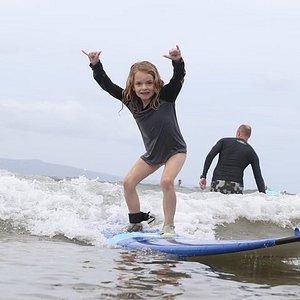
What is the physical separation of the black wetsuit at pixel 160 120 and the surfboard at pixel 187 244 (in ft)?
2.62

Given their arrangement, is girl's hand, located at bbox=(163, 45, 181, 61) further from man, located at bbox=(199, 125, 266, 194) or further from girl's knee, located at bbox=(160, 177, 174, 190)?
man, located at bbox=(199, 125, 266, 194)

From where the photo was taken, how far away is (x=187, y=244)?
4.75 metres

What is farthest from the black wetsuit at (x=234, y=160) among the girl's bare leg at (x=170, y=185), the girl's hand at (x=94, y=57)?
the girl's hand at (x=94, y=57)

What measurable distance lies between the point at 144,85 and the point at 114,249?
1554 mm

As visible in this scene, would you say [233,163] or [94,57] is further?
[233,163]

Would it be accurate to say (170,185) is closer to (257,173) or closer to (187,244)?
(187,244)

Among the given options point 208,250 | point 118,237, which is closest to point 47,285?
point 208,250

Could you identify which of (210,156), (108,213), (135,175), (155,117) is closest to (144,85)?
(155,117)

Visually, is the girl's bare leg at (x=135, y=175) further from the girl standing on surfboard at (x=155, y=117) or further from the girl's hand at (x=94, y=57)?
the girl's hand at (x=94, y=57)

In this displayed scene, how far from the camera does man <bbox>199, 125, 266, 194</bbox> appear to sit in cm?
804

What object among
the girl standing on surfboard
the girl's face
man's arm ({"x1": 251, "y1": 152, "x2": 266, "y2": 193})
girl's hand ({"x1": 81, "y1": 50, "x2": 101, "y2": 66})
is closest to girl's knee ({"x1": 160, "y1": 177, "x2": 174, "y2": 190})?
the girl standing on surfboard

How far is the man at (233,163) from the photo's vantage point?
26.4 feet

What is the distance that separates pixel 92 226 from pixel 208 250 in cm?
240

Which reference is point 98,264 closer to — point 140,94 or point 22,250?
point 22,250
